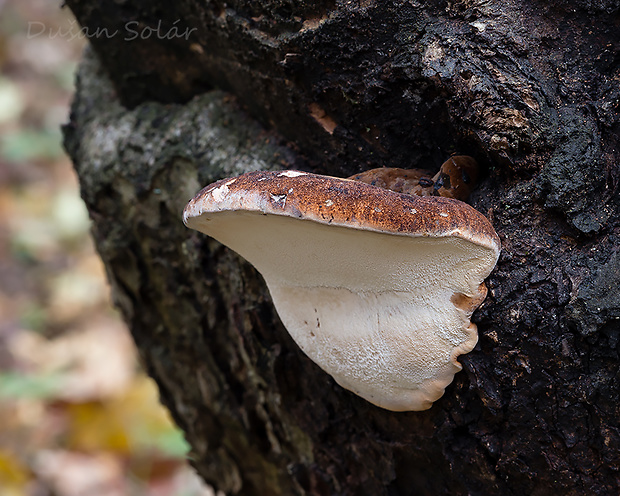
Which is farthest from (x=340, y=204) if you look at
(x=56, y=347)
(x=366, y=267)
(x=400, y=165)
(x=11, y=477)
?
(x=56, y=347)

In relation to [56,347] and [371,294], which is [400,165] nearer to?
[371,294]

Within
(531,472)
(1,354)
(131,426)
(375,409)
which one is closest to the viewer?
(531,472)

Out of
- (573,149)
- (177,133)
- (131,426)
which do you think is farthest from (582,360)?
(131,426)

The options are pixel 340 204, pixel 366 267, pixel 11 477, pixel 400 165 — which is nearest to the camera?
pixel 340 204

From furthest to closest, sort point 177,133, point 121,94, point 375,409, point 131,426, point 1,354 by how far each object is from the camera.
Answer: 1. point 1,354
2. point 131,426
3. point 121,94
4. point 177,133
5. point 375,409

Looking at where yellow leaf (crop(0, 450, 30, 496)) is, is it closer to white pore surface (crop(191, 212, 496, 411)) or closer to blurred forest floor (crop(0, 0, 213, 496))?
blurred forest floor (crop(0, 0, 213, 496))

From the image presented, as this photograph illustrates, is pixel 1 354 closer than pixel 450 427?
No

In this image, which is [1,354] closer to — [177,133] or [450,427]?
[177,133]

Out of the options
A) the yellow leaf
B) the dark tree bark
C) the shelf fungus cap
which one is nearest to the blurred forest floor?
the yellow leaf
